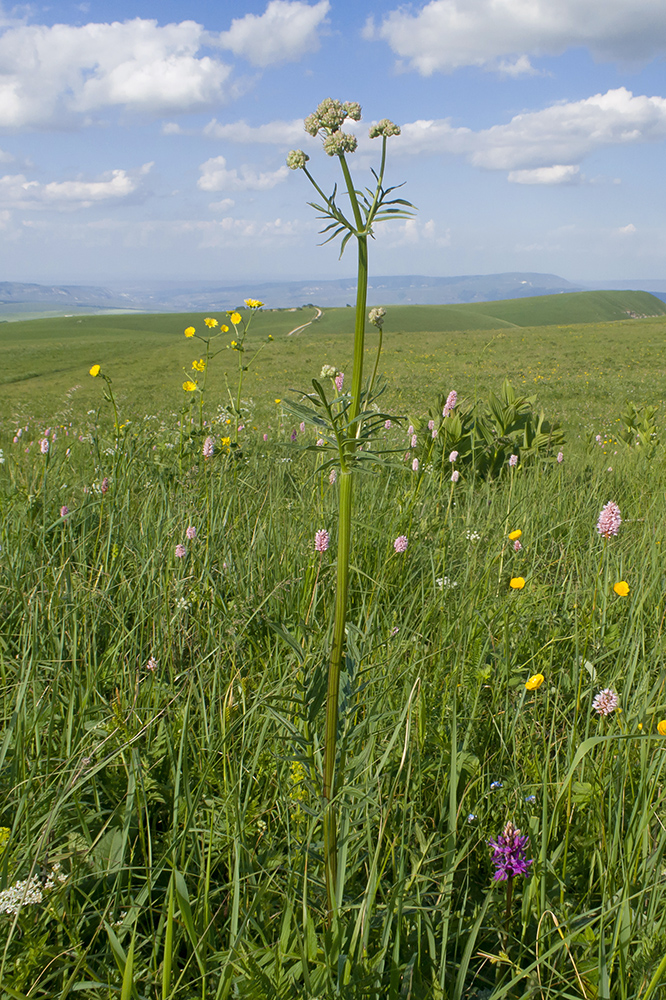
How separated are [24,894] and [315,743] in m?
0.56

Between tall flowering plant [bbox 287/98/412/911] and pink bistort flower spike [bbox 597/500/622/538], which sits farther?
pink bistort flower spike [bbox 597/500/622/538]

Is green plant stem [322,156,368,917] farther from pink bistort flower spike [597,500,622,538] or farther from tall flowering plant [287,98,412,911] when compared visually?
pink bistort flower spike [597,500,622,538]

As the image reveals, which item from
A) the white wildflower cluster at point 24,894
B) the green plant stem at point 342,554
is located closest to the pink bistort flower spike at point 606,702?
the green plant stem at point 342,554

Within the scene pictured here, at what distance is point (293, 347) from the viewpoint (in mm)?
28516

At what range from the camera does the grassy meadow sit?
3.55 ft

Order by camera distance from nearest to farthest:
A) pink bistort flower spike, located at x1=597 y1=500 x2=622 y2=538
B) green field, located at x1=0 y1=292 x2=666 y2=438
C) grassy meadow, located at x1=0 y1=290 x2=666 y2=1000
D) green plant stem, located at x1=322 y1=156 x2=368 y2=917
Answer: green plant stem, located at x1=322 y1=156 x2=368 y2=917, grassy meadow, located at x1=0 y1=290 x2=666 y2=1000, pink bistort flower spike, located at x1=597 y1=500 x2=622 y2=538, green field, located at x1=0 y1=292 x2=666 y2=438

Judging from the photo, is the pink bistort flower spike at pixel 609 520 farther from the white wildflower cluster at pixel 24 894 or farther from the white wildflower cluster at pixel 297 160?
the white wildflower cluster at pixel 24 894

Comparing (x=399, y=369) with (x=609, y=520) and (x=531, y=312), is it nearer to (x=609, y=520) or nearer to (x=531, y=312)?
(x=609, y=520)

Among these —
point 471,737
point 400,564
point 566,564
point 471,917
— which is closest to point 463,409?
point 566,564

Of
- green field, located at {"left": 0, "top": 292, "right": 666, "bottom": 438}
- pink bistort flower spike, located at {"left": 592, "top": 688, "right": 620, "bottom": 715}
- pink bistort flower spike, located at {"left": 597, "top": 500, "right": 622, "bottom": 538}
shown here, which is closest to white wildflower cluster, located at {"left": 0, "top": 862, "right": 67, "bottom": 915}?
pink bistort flower spike, located at {"left": 592, "top": 688, "right": 620, "bottom": 715}

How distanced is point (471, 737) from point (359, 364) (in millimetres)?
1184

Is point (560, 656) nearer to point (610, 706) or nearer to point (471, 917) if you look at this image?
point (610, 706)

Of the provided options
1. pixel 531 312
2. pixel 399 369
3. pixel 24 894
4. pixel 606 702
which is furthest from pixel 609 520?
pixel 531 312

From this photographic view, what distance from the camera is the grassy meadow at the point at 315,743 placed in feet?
3.55
